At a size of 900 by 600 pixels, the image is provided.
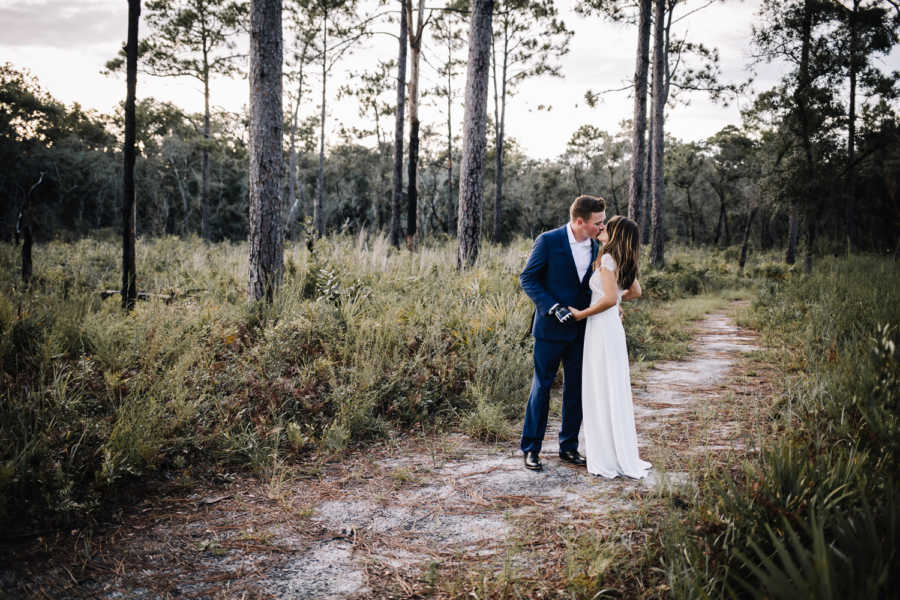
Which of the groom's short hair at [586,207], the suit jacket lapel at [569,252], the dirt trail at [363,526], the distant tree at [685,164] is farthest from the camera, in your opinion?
the distant tree at [685,164]

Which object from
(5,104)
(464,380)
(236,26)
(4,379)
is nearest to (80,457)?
(4,379)

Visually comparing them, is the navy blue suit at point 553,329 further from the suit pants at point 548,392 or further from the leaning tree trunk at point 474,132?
the leaning tree trunk at point 474,132

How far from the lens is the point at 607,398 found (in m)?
3.61

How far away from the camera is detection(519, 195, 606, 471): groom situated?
367cm

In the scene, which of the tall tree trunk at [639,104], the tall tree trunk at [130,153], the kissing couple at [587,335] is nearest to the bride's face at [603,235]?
the kissing couple at [587,335]

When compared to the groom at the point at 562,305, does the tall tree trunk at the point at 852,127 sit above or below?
above

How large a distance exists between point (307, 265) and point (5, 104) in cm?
4559

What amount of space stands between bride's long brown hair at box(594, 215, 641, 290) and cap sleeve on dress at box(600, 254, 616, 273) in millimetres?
49

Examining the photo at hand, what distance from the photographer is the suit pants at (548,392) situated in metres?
3.70

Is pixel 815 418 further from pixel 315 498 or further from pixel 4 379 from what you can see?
pixel 4 379

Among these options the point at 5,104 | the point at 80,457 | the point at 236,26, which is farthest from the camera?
the point at 5,104

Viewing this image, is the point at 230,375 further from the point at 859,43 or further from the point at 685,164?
the point at 685,164

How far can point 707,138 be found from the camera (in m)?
39.0

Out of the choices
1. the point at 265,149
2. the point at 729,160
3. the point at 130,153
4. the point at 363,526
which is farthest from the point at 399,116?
the point at 729,160
